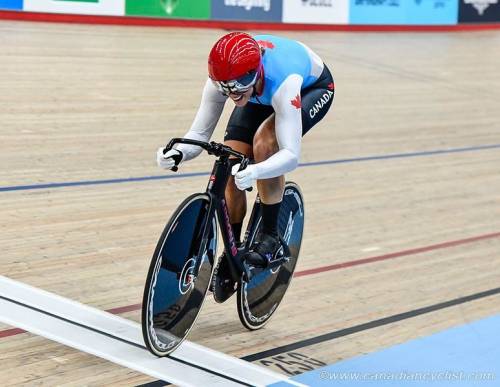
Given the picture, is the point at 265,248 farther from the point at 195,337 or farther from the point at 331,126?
the point at 331,126

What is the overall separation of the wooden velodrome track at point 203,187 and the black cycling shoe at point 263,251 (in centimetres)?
28

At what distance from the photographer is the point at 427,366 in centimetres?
313

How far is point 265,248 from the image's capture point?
3215 mm

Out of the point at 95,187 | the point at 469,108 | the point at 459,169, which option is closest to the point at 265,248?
the point at 95,187

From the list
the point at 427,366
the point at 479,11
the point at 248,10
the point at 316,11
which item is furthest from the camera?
the point at 479,11

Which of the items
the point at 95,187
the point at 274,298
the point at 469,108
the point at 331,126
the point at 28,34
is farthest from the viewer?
the point at 469,108

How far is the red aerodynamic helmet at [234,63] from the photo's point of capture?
2.80 meters

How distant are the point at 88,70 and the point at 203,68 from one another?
1.31m

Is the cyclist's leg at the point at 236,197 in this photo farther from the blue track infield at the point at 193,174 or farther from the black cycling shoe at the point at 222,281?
the blue track infield at the point at 193,174

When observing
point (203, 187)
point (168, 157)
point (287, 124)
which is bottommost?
point (203, 187)

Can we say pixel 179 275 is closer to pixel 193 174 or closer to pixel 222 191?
pixel 222 191

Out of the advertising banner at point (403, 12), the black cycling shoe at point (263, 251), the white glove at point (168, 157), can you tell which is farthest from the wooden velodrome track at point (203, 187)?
the advertising banner at point (403, 12)

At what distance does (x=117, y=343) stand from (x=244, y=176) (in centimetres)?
71

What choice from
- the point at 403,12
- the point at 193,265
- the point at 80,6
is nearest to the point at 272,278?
the point at 193,265
